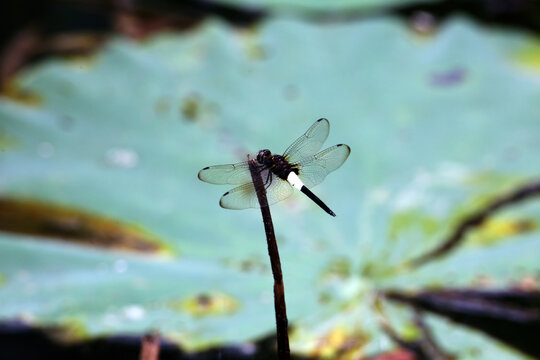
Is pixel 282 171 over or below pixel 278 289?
over

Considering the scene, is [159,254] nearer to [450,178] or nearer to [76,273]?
[76,273]

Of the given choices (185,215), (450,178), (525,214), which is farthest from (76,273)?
(525,214)

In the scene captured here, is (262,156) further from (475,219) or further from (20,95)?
(20,95)

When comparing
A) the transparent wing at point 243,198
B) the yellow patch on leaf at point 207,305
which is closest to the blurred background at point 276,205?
the yellow patch on leaf at point 207,305

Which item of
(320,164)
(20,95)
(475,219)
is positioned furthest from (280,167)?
(20,95)

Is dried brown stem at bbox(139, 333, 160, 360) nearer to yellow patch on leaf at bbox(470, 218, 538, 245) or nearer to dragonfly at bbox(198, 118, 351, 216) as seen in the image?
dragonfly at bbox(198, 118, 351, 216)

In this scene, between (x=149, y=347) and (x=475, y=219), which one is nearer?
(x=149, y=347)

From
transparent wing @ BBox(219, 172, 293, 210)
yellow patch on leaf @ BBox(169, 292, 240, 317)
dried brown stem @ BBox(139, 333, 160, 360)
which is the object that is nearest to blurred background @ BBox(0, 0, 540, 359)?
yellow patch on leaf @ BBox(169, 292, 240, 317)
